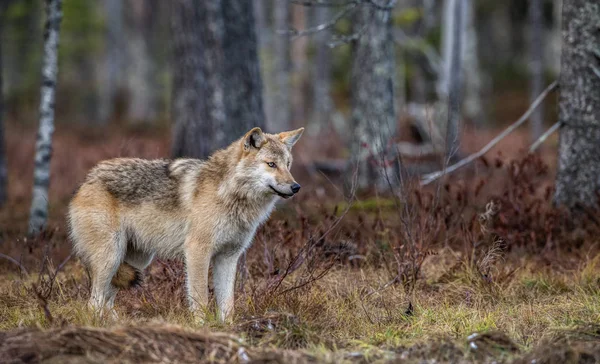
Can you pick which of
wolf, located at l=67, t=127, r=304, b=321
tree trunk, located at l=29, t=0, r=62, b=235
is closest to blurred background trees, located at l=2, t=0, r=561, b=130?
tree trunk, located at l=29, t=0, r=62, b=235

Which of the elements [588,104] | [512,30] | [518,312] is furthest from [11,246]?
[512,30]

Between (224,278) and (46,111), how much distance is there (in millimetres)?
4139

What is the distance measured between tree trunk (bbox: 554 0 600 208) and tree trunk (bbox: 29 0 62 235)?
245 inches

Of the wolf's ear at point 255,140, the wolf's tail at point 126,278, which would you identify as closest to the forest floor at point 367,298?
the wolf's tail at point 126,278

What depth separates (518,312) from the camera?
18.8ft

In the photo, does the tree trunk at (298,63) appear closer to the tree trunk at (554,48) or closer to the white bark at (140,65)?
the white bark at (140,65)

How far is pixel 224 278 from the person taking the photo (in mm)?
5938

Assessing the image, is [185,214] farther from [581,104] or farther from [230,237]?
[581,104]

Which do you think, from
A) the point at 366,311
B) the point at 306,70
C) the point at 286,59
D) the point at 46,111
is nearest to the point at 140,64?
the point at 306,70

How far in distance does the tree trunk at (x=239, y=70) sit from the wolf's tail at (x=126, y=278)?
14.6 feet

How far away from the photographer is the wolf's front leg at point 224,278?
19.1 feet

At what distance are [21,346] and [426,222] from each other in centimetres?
388

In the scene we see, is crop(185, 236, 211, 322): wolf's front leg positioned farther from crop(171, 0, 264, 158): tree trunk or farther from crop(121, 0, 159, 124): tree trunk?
crop(121, 0, 159, 124): tree trunk

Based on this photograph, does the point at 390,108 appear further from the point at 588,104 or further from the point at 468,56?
the point at 468,56
